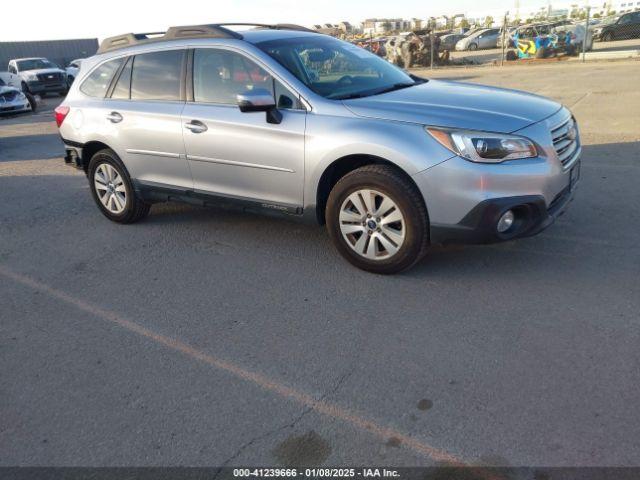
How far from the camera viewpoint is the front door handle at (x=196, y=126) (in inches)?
184

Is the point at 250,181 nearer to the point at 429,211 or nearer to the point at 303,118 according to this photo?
the point at 303,118

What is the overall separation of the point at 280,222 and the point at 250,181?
3.41 feet

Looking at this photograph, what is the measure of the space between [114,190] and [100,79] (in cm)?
112

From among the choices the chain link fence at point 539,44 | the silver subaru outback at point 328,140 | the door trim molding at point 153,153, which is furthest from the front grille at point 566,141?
the chain link fence at point 539,44

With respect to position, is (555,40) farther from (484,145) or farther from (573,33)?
(484,145)

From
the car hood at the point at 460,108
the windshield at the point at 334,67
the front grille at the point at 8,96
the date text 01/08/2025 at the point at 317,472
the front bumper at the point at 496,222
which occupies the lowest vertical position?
the date text 01/08/2025 at the point at 317,472

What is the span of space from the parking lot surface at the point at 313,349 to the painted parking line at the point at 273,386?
0.01 metres

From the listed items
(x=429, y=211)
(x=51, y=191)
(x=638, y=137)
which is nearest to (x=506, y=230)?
(x=429, y=211)

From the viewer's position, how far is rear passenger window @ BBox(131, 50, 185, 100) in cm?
499

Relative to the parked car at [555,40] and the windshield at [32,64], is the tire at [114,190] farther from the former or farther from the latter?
the parked car at [555,40]

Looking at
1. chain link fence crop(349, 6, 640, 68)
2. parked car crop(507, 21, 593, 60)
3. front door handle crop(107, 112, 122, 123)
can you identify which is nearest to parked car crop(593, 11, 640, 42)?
chain link fence crop(349, 6, 640, 68)

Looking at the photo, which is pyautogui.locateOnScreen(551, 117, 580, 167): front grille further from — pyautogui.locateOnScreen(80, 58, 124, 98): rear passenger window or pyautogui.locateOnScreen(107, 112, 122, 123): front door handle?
pyautogui.locateOnScreen(80, 58, 124, 98): rear passenger window

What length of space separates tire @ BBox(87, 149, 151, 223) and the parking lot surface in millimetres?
390

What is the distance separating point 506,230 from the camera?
3.76 m
